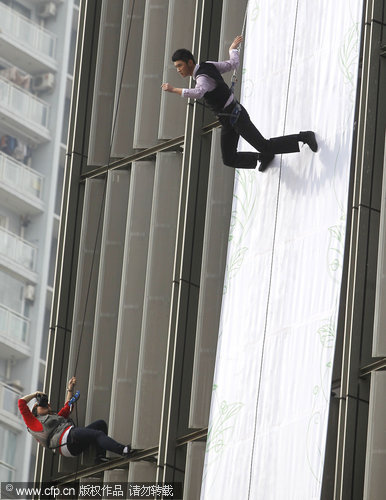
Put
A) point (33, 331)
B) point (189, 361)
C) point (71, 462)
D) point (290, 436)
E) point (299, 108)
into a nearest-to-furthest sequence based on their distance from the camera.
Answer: point (290, 436)
point (299, 108)
point (189, 361)
point (71, 462)
point (33, 331)

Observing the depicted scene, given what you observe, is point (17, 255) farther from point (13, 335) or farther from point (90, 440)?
point (90, 440)

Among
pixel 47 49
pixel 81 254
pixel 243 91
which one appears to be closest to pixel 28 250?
pixel 47 49

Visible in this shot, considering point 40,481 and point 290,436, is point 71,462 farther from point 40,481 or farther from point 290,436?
point 290,436

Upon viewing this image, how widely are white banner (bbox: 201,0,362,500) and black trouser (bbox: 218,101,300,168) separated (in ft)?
→ 0.57

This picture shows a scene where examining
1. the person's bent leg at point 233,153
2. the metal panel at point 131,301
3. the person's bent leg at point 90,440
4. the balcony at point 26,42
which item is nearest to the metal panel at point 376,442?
the person's bent leg at point 233,153

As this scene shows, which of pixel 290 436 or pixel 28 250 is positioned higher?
pixel 28 250

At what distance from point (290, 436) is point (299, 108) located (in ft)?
11.7

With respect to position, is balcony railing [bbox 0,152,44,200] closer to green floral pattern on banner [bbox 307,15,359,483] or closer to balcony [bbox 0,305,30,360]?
balcony [bbox 0,305,30,360]

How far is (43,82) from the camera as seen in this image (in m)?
59.5

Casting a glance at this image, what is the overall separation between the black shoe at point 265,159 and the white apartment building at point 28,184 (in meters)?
36.9

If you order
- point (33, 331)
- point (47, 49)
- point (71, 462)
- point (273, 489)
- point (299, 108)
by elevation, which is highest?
point (47, 49)

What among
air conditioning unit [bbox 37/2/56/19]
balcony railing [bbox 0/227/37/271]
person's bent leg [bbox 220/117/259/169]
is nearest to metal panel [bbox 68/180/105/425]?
person's bent leg [bbox 220/117/259/169]

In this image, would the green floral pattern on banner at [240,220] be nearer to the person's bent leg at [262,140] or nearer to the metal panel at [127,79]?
the person's bent leg at [262,140]

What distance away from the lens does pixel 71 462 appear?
2262 cm
